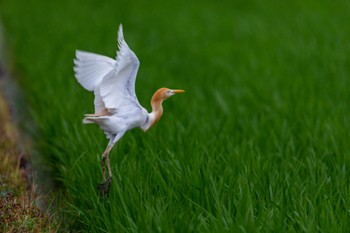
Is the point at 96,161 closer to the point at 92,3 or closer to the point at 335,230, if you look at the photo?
the point at 335,230

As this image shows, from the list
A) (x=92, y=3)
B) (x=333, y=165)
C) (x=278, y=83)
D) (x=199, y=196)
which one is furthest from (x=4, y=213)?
(x=92, y=3)

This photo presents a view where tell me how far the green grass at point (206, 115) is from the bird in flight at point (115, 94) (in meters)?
0.32

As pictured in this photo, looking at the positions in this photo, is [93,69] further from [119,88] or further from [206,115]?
[206,115]

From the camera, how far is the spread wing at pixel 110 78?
7.45 feet

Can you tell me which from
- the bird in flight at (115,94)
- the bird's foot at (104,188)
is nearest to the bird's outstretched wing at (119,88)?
the bird in flight at (115,94)

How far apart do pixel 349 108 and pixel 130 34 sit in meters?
3.04

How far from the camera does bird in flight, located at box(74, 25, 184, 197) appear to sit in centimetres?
228

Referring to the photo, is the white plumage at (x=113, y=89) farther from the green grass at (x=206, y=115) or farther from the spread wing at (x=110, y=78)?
the green grass at (x=206, y=115)

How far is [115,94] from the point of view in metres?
2.33

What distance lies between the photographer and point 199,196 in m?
2.63

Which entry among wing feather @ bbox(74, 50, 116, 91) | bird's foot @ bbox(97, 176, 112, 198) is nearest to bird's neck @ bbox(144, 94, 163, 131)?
wing feather @ bbox(74, 50, 116, 91)

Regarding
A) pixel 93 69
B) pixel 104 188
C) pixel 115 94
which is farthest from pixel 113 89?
pixel 104 188

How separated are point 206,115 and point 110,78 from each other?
6.57ft

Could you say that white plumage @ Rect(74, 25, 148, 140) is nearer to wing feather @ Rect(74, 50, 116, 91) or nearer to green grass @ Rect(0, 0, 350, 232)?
wing feather @ Rect(74, 50, 116, 91)
